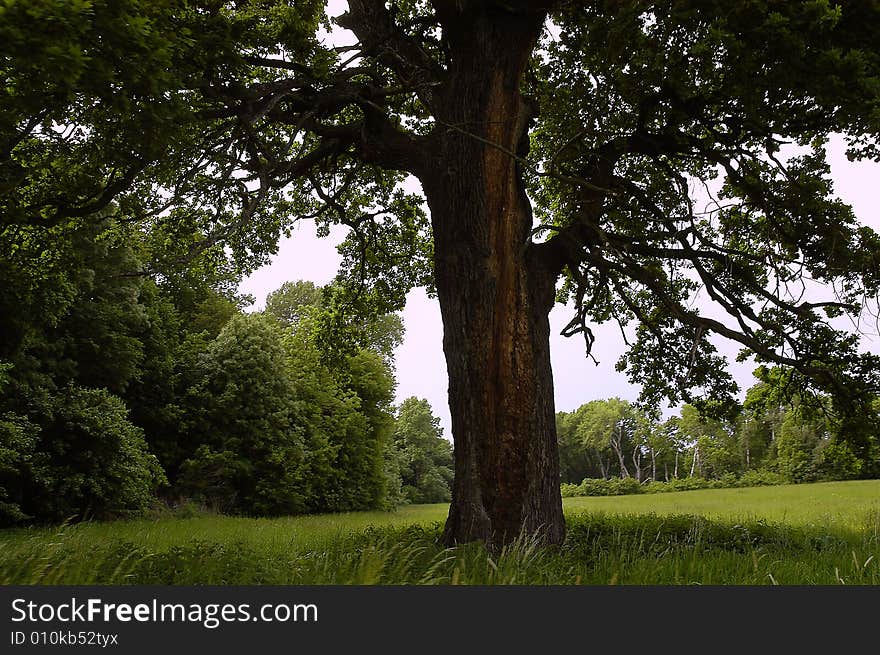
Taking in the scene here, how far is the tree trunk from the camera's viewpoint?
7.24m

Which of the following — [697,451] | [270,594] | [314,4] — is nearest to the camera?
[270,594]

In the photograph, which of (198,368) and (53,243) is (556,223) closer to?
(53,243)

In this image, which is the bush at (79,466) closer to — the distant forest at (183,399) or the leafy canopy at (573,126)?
the distant forest at (183,399)

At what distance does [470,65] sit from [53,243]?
649 cm

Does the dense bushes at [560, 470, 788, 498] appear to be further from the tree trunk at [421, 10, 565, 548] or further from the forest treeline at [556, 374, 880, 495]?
the tree trunk at [421, 10, 565, 548]

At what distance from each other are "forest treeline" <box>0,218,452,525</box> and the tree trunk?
3.56 metres

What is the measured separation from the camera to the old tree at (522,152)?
5566 mm

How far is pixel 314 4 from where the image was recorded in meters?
8.02

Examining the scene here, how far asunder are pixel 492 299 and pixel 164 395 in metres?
18.1

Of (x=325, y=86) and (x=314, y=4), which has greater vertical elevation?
(x=314, y=4)

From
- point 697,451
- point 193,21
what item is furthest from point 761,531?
point 697,451

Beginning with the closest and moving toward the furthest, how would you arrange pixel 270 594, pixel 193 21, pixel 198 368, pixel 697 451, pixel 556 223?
pixel 270 594 < pixel 193 21 < pixel 556 223 < pixel 198 368 < pixel 697 451

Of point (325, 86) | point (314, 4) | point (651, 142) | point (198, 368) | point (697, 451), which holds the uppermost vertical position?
point (314, 4)

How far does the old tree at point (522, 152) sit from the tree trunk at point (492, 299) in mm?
28
